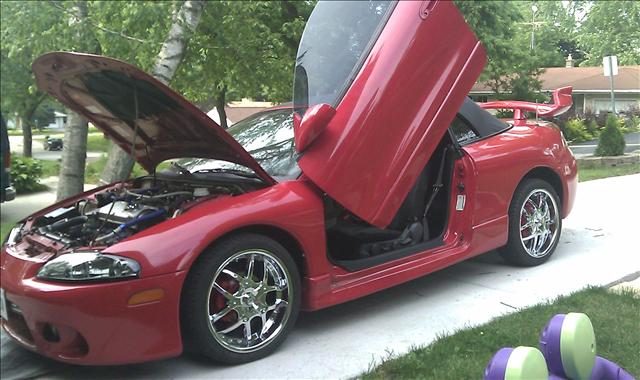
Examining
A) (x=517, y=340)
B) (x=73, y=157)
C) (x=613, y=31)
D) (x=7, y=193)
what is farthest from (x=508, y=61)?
(x=7, y=193)

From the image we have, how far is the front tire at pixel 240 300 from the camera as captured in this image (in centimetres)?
311

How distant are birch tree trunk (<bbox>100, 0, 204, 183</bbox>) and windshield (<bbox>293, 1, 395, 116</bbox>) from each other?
116 inches

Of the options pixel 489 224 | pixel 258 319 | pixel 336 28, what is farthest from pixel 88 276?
pixel 489 224

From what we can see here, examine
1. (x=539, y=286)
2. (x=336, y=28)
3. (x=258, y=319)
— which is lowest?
(x=539, y=286)

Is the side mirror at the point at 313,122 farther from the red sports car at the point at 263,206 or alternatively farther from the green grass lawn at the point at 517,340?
the green grass lawn at the point at 517,340

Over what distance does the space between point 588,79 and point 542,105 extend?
1223 millimetres

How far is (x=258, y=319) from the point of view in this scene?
3.37m

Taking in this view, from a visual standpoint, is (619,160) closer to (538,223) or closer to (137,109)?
(538,223)

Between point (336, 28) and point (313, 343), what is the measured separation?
1979 mm

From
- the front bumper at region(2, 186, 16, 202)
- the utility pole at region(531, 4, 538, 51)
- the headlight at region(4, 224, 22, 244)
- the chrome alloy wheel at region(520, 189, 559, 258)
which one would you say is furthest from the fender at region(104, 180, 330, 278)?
the front bumper at region(2, 186, 16, 202)

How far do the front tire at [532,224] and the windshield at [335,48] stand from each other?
79.6 inches

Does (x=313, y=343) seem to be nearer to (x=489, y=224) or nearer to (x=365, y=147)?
(x=365, y=147)

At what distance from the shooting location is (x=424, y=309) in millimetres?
4070

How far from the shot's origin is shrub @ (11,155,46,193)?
12.6 metres
